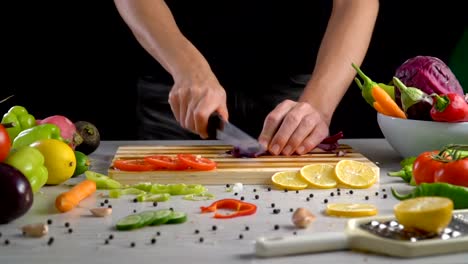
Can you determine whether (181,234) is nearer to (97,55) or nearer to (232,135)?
(232,135)

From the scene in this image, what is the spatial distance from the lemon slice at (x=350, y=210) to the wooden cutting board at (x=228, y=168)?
1.15ft

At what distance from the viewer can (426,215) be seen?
58.0 inches

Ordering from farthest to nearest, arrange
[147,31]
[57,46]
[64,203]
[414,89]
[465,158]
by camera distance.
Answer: [57,46], [147,31], [414,89], [465,158], [64,203]

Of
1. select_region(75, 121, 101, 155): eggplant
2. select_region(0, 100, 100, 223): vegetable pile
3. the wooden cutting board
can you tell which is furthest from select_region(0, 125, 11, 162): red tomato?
select_region(75, 121, 101, 155): eggplant

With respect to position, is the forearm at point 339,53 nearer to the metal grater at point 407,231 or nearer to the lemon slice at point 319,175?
the lemon slice at point 319,175

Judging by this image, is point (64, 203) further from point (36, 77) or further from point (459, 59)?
point (459, 59)

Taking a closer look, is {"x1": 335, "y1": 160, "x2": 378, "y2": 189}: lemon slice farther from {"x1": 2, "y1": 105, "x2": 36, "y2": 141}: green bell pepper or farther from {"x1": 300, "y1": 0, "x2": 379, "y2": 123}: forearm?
{"x1": 2, "y1": 105, "x2": 36, "y2": 141}: green bell pepper

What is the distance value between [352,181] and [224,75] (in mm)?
1291

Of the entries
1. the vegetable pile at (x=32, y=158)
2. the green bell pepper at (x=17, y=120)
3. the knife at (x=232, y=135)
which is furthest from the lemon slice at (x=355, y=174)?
the green bell pepper at (x=17, y=120)

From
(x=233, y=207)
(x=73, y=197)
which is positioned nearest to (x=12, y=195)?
(x=73, y=197)

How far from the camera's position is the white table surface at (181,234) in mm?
1472

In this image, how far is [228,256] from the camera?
149 cm

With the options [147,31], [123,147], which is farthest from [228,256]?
[147,31]

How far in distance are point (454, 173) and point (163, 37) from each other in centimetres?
109
